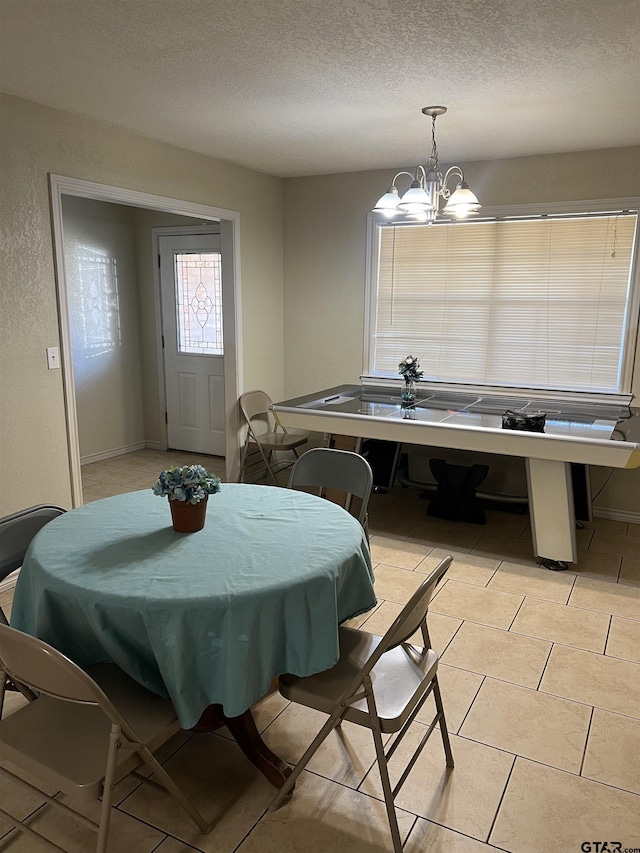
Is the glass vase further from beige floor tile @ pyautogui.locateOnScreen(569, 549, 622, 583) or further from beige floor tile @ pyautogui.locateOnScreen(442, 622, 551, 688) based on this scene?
beige floor tile @ pyautogui.locateOnScreen(442, 622, 551, 688)

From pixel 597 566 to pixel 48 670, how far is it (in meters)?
3.12

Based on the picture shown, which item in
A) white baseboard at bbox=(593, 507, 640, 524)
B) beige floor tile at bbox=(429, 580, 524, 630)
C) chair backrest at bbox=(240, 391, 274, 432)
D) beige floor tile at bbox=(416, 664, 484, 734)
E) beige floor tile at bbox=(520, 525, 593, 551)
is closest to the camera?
beige floor tile at bbox=(416, 664, 484, 734)

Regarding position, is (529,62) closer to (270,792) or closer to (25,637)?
→ (25,637)

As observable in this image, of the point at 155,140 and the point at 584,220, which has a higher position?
the point at 155,140

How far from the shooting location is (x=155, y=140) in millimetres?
3830

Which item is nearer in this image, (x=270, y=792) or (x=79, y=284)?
(x=270, y=792)

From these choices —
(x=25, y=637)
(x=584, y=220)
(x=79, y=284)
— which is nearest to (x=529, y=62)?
(x=584, y=220)

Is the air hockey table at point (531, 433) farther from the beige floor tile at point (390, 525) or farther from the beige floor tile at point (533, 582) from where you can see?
the beige floor tile at point (390, 525)

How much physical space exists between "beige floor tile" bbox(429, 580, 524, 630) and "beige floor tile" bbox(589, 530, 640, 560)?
3.05 ft

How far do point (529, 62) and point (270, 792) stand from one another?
285cm

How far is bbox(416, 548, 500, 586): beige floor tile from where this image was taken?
11.2ft

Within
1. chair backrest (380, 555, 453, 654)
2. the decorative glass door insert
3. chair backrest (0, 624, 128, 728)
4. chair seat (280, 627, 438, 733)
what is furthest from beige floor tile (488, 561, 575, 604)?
the decorative glass door insert

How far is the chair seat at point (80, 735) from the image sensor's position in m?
1.47

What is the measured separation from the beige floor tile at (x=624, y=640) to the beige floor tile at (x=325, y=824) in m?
1.35
